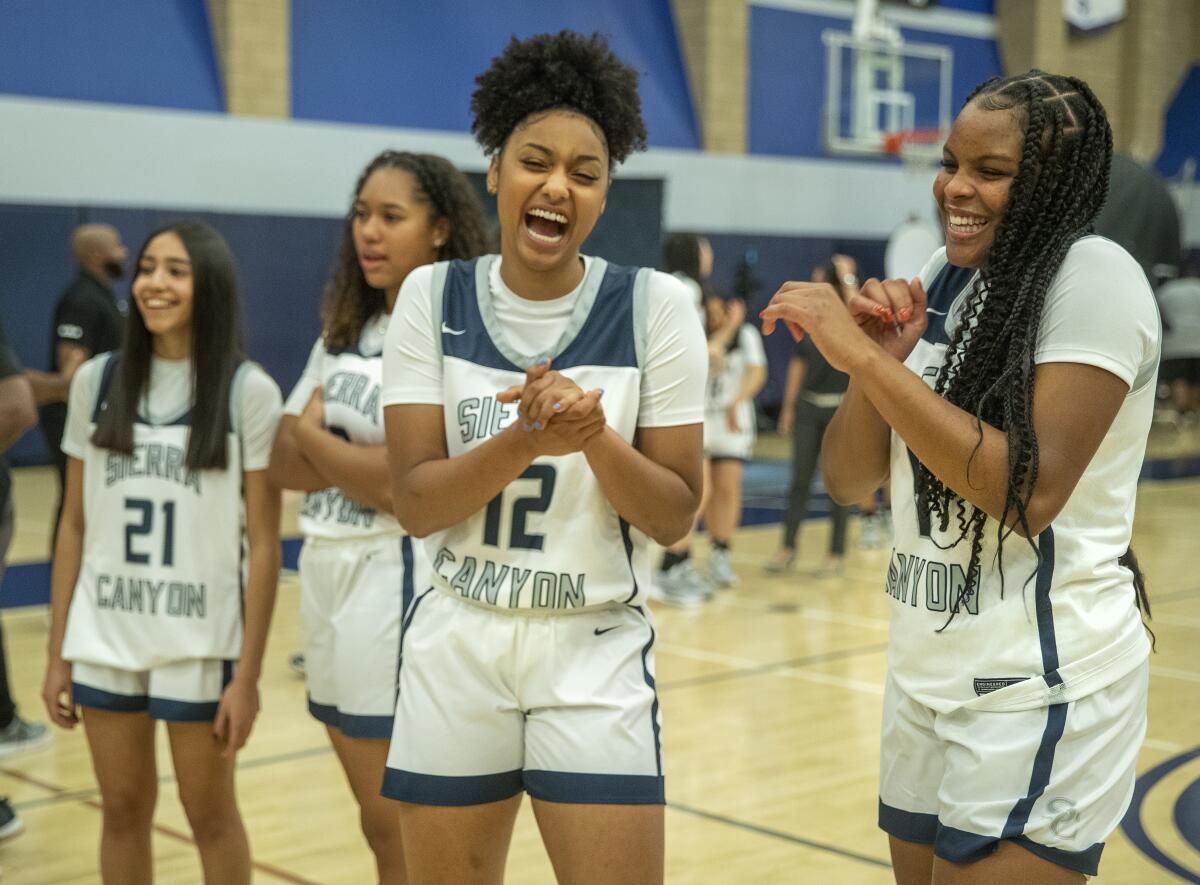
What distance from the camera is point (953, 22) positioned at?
18.5 metres

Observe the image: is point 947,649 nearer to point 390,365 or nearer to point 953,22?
point 390,365

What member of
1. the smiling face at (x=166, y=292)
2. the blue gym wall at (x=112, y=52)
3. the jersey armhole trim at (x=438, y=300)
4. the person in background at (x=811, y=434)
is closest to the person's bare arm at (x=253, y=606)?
the smiling face at (x=166, y=292)

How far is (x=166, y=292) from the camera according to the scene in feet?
9.90

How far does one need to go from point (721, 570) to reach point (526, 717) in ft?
20.3

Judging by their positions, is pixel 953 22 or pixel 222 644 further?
pixel 953 22

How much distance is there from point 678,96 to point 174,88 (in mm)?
5897

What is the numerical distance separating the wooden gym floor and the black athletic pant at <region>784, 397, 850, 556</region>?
83 cm

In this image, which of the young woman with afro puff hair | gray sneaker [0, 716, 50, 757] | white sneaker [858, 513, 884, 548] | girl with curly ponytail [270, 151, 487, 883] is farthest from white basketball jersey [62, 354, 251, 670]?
white sneaker [858, 513, 884, 548]

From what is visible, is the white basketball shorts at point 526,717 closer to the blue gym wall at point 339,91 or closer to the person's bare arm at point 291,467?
the person's bare arm at point 291,467

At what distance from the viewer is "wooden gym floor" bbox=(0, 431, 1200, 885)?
3957 mm

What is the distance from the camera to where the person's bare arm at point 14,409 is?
3.50 meters

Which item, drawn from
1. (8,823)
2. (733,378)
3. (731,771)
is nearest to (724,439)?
(733,378)

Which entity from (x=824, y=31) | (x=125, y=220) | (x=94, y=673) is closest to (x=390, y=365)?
(x=94, y=673)

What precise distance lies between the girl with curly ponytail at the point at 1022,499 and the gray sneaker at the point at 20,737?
154 inches
